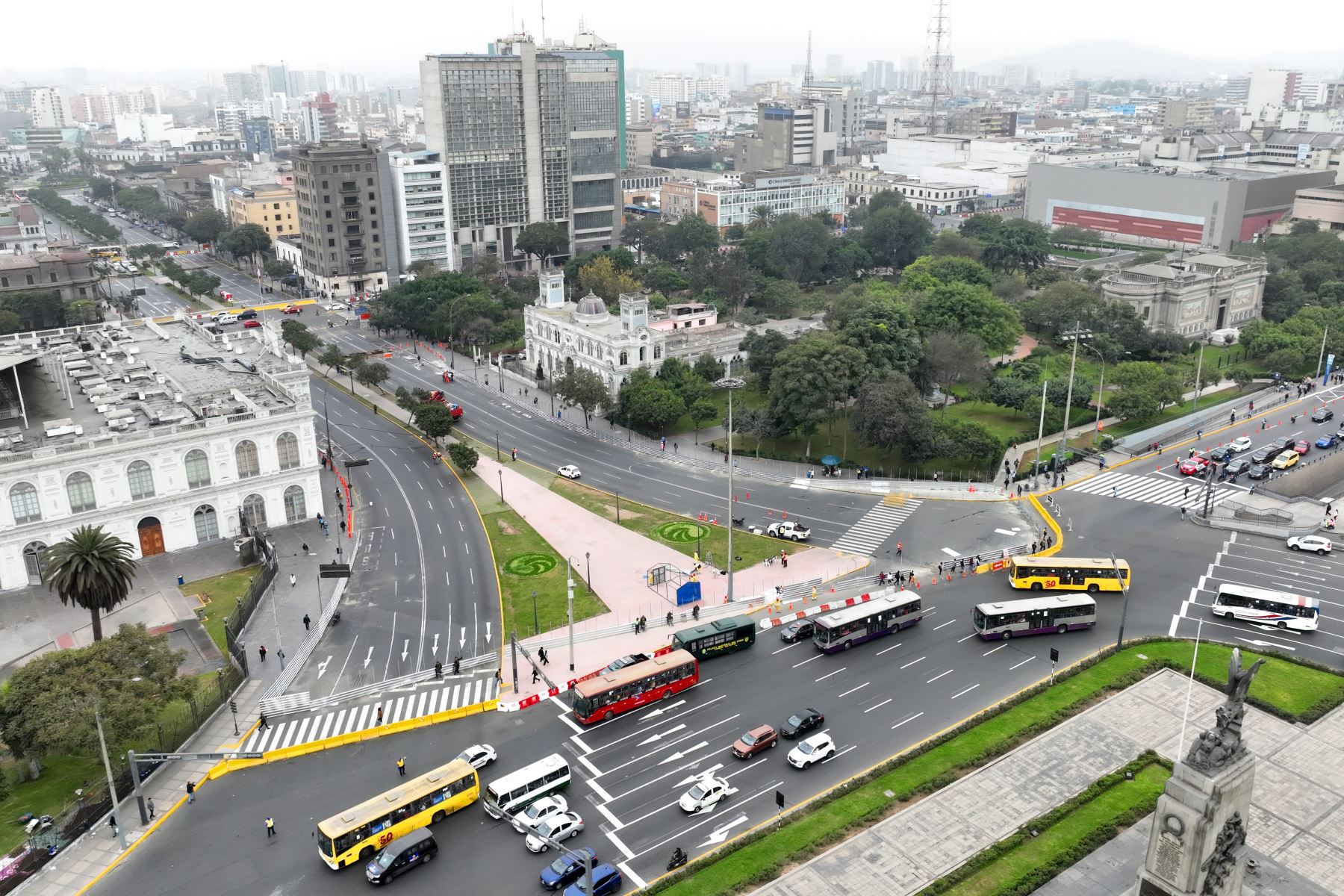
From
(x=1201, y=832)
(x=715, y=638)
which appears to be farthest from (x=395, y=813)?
(x=1201, y=832)

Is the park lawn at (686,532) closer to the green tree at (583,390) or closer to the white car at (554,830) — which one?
the green tree at (583,390)

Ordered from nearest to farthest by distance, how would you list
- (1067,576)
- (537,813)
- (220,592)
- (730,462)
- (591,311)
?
(537,813), (1067,576), (730,462), (220,592), (591,311)

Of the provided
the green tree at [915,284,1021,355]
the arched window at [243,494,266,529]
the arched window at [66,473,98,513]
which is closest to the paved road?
the arched window at [243,494,266,529]

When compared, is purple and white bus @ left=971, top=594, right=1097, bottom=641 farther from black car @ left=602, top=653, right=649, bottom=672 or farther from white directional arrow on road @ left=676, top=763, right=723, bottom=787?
white directional arrow on road @ left=676, top=763, right=723, bottom=787

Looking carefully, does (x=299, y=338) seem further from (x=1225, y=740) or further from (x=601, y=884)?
(x=1225, y=740)

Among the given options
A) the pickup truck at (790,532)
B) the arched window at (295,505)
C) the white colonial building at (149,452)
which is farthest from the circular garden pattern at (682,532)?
the arched window at (295,505)

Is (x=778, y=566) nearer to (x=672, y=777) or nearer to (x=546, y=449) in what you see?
(x=672, y=777)

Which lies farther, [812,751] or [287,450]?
[287,450]
